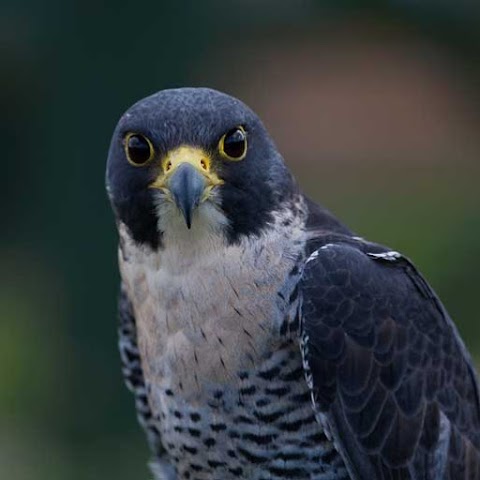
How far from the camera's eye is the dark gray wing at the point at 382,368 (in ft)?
14.2

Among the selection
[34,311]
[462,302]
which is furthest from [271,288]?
[462,302]

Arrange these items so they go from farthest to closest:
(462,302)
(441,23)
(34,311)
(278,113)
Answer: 1. (278,113)
2. (441,23)
3. (462,302)
4. (34,311)

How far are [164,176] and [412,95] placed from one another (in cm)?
971

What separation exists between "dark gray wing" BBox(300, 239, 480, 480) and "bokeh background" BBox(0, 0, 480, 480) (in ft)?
11.5

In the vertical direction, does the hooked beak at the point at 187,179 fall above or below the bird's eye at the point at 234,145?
below

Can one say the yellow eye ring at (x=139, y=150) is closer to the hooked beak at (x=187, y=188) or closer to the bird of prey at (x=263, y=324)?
the bird of prey at (x=263, y=324)

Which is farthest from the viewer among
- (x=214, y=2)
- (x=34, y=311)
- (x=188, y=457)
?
(x=34, y=311)

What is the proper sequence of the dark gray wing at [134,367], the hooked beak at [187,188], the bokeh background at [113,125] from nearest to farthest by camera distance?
the hooked beak at [187,188]
the dark gray wing at [134,367]
the bokeh background at [113,125]

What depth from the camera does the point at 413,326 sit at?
A: 4.52 meters

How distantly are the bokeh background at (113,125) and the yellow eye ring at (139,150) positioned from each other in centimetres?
331

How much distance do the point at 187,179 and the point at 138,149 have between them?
29cm

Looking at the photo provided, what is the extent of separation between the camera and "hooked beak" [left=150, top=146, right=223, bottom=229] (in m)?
4.18

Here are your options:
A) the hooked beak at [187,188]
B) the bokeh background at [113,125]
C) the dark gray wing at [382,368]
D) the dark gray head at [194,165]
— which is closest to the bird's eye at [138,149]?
the dark gray head at [194,165]

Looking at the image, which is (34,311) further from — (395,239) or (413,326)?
(413,326)
